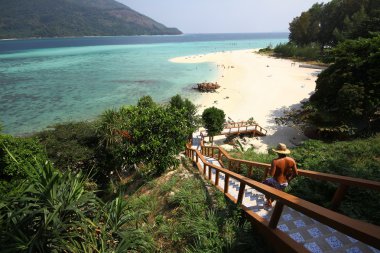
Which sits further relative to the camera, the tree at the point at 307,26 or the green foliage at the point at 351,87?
the tree at the point at 307,26

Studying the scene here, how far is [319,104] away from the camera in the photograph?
16234 mm

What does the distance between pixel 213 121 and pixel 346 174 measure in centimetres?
1183

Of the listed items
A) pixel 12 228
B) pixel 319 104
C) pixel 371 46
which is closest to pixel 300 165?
pixel 12 228

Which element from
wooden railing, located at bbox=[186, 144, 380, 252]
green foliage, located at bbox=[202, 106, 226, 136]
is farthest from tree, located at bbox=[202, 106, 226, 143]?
wooden railing, located at bbox=[186, 144, 380, 252]

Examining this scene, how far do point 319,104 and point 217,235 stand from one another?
15372 millimetres

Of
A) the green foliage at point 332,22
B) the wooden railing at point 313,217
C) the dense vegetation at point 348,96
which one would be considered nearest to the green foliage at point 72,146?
the wooden railing at point 313,217

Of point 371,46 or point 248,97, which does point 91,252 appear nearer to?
point 371,46

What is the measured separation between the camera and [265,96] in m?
30.4

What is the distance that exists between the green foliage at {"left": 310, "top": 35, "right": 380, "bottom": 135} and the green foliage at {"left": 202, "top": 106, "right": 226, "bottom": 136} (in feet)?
21.8

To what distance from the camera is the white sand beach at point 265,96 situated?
18953 millimetres

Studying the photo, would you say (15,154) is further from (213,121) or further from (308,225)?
(213,121)

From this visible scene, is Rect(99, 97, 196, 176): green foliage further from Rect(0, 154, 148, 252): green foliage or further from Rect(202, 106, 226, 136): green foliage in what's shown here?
Rect(202, 106, 226, 136): green foliage

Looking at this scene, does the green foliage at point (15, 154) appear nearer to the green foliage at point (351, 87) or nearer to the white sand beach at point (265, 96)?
the white sand beach at point (265, 96)

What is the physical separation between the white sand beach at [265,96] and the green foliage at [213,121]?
301cm
